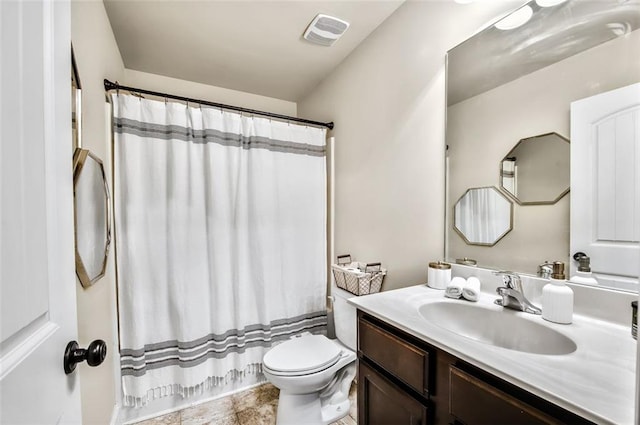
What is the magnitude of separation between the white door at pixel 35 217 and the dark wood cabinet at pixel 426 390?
2.88 feet

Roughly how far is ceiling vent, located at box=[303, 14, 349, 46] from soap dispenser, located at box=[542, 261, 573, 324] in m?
1.83

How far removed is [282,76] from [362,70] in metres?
0.82

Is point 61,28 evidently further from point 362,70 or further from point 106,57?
point 362,70

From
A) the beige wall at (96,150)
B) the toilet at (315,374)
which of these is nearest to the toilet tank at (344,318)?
the toilet at (315,374)

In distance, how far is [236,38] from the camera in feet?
6.33

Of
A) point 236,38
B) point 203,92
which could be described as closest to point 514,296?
point 236,38

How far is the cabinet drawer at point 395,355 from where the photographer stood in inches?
32.9

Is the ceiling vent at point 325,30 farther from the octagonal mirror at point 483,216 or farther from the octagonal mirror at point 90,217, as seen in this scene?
the octagonal mirror at point 90,217

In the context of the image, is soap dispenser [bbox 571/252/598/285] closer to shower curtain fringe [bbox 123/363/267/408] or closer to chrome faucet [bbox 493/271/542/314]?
chrome faucet [bbox 493/271/542/314]

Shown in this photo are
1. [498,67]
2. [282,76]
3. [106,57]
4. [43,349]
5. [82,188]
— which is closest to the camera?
[43,349]

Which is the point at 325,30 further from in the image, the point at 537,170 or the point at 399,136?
the point at 537,170

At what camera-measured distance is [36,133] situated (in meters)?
0.46

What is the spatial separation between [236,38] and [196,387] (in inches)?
96.4

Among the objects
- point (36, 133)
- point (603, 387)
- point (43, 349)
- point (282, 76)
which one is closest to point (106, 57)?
point (282, 76)
